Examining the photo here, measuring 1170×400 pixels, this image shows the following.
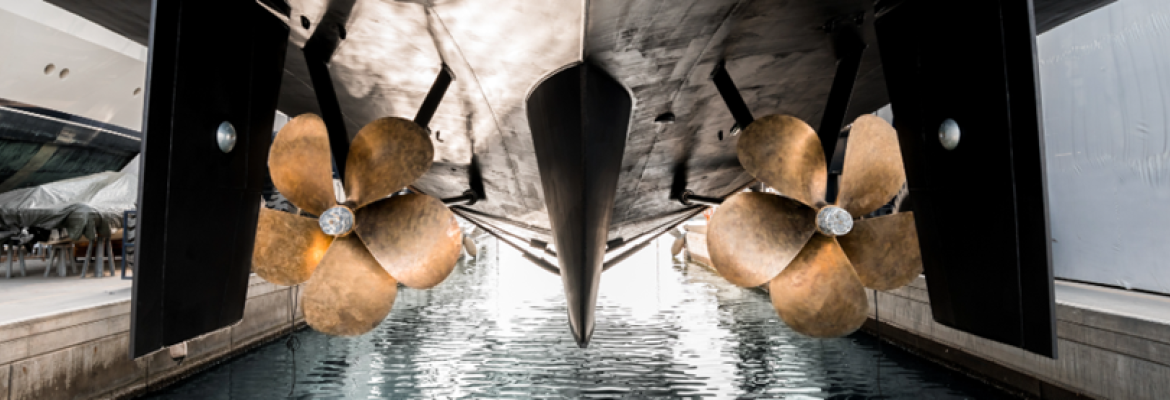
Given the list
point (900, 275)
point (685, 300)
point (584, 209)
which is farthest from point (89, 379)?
point (685, 300)

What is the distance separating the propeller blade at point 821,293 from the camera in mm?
4430

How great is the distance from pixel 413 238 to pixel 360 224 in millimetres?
467

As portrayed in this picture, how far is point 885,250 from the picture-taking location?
469cm

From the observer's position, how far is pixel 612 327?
12.0 meters

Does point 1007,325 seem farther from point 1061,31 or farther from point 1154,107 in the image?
point 1061,31

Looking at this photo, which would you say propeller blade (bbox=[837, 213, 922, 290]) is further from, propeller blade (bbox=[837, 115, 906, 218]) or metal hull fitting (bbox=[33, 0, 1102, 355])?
metal hull fitting (bbox=[33, 0, 1102, 355])

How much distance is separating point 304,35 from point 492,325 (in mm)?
8336

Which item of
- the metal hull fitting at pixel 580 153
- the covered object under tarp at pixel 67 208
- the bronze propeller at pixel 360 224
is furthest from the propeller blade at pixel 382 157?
the covered object under tarp at pixel 67 208

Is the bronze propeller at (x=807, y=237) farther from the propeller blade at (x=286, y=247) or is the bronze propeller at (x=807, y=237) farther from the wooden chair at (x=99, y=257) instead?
the wooden chair at (x=99, y=257)

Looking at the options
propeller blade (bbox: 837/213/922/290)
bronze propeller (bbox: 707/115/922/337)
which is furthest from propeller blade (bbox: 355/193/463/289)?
propeller blade (bbox: 837/213/922/290)

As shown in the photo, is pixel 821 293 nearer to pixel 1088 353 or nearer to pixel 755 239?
pixel 755 239

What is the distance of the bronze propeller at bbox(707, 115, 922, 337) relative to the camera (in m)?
4.50

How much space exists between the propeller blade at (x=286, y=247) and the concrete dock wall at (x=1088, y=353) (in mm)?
5239

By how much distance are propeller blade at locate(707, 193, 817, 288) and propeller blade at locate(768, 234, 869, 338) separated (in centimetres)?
13
